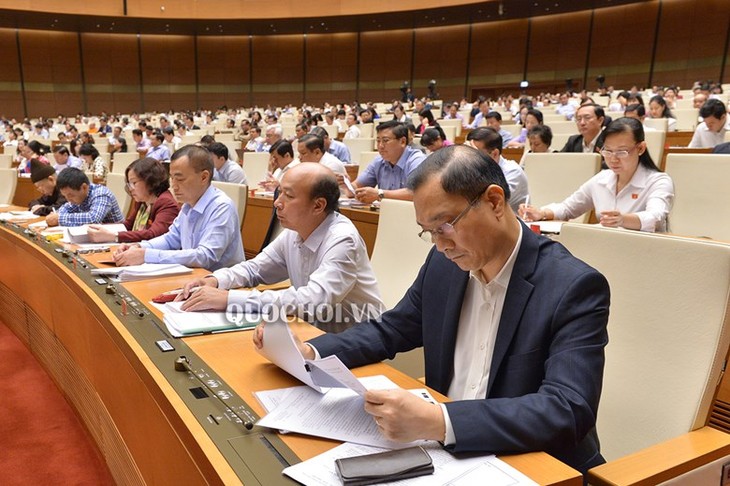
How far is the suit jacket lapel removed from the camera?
1109 mm

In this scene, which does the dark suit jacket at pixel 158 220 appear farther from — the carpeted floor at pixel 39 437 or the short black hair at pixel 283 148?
the short black hair at pixel 283 148

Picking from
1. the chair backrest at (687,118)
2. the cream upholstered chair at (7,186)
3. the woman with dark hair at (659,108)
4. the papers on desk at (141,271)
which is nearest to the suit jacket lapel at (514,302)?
the papers on desk at (141,271)

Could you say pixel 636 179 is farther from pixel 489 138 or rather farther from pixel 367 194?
pixel 367 194

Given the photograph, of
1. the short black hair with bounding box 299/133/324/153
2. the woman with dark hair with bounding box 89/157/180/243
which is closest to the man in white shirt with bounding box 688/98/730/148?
the short black hair with bounding box 299/133/324/153

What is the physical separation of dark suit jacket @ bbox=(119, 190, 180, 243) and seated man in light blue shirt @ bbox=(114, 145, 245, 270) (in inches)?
7.0

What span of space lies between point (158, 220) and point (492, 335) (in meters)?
2.35

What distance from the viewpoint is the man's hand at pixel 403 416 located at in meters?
0.90

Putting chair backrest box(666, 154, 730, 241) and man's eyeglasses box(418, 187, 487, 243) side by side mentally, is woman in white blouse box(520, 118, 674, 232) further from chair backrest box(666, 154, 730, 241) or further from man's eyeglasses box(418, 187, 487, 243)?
man's eyeglasses box(418, 187, 487, 243)

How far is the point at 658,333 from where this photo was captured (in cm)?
127

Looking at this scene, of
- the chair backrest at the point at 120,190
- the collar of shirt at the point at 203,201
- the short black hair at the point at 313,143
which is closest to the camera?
the collar of shirt at the point at 203,201

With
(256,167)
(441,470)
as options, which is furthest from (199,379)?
(256,167)

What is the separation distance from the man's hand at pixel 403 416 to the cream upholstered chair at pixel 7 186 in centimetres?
537

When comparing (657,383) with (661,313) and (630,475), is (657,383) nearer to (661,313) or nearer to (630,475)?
(661,313)

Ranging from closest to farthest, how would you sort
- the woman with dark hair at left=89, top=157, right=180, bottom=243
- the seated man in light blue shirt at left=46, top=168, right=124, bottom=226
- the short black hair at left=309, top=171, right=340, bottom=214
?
the short black hair at left=309, top=171, right=340, bottom=214 < the woman with dark hair at left=89, top=157, right=180, bottom=243 < the seated man in light blue shirt at left=46, top=168, right=124, bottom=226
